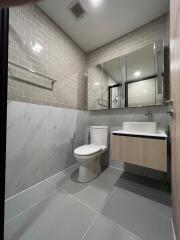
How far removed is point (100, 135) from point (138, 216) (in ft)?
3.76

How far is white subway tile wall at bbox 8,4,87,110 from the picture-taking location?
1.23 m

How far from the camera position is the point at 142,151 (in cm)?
126

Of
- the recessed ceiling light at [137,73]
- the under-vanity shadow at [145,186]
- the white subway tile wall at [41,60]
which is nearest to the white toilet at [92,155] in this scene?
the under-vanity shadow at [145,186]

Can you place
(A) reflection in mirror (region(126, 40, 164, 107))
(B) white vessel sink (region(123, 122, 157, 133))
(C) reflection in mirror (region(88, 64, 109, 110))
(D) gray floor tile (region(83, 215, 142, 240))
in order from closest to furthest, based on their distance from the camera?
(D) gray floor tile (region(83, 215, 142, 240)), (B) white vessel sink (region(123, 122, 157, 133)), (A) reflection in mirror (region(126, 40, 164, 107)), (C) reflection in mirror (region(88, 64, 109, 110))

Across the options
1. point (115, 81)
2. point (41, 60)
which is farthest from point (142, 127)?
point (41, 60)

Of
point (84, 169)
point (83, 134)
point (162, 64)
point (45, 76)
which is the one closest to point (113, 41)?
point (162, 64)

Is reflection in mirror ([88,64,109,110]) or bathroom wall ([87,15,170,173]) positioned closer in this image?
bathroom wall ([87,15,170,173])

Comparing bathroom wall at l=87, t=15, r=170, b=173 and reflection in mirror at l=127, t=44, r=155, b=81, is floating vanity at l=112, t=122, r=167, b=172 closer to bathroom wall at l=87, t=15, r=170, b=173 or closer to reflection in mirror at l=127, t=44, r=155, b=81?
bathroom wall at l=87, t=15, r=170, b=173

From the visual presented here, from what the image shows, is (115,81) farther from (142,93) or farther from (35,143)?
(35,143)

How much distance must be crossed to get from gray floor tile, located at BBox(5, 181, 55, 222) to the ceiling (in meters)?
2.25

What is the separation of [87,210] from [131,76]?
1.91m

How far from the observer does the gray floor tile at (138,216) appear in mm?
910

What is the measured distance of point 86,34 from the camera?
1.95m

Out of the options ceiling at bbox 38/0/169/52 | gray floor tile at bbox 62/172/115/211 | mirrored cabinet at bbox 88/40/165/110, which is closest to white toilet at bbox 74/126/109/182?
gray floor tile at bbox 62/172/115/211
